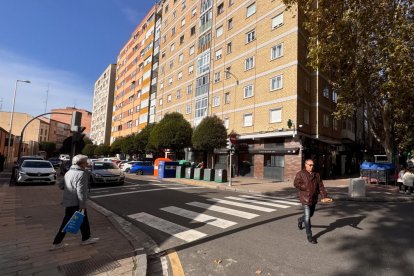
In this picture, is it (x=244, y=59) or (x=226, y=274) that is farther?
(x=244, y=59)

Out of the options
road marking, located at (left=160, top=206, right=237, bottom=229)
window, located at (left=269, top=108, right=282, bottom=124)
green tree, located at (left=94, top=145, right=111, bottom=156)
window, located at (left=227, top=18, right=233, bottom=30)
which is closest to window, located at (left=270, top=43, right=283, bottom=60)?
window, located at (left=269, top=108, right=282, bottom=124)

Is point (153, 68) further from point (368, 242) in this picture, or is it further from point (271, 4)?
point (368, 242)

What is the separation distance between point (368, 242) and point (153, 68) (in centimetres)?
5215

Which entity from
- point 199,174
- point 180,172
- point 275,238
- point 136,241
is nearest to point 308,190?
point 275,238

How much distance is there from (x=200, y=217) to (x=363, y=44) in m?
16.4

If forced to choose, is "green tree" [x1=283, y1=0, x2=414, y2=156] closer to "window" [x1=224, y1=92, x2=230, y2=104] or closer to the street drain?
"window" [x1=224, y1=92, x2=230, y2=104]

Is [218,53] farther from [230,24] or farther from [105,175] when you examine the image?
[105,175]

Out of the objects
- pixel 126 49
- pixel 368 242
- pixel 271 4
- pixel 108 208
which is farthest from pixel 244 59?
pixel 126 49

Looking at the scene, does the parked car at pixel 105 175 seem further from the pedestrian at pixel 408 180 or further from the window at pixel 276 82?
the pedestrian at pixel 408 180

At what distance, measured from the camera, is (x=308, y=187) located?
248 inches

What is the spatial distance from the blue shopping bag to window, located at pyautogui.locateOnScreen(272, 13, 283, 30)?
24.3 metres

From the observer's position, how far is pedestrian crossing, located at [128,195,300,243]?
23.1ft

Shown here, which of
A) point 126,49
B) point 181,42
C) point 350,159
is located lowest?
point 350,159

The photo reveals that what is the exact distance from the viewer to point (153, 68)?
54625mm
